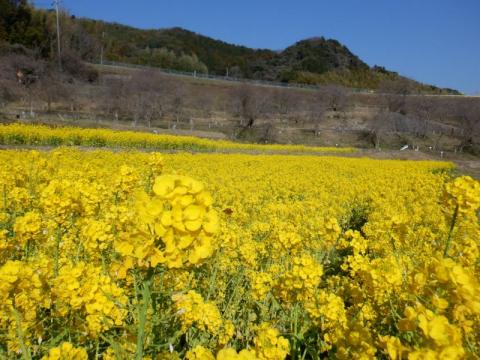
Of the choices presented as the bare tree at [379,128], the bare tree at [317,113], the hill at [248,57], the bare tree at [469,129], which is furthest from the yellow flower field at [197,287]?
the hill at [248,57]

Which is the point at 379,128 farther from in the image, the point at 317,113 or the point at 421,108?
the point at 421,108

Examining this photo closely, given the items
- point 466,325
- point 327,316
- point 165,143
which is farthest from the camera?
point 165,143

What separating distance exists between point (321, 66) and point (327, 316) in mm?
143288

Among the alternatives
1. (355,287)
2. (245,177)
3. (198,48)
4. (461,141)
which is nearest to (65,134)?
(245,177)

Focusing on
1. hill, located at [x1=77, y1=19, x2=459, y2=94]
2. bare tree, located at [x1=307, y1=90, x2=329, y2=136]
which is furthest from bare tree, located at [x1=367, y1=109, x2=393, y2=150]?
hill, located at [x1=77, y1=19, x2=459, y2=94]

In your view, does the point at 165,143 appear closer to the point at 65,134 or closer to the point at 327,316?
the point at 65,134

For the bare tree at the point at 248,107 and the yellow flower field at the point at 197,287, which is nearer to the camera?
the yellow flower field at the point at 197,287

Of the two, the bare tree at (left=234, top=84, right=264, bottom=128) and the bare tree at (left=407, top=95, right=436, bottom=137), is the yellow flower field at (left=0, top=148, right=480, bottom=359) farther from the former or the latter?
the bare tree at (left=407, top=95, right=436, bottom=137)

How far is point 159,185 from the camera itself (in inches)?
56.9

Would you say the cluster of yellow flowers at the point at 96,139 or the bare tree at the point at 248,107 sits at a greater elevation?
the bare tree at the point at 248,107

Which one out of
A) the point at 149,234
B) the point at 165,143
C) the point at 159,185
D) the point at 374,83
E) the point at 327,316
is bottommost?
the point at 165,143

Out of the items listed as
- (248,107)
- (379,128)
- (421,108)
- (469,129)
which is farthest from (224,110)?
(421,108)

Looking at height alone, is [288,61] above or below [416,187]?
above

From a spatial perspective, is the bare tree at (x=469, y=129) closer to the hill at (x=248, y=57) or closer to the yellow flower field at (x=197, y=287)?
the hill at (x=248, y=57)
